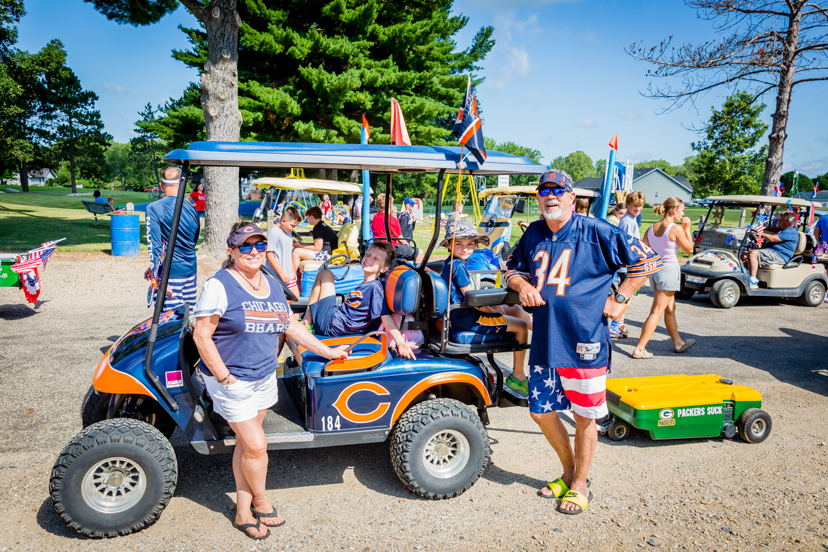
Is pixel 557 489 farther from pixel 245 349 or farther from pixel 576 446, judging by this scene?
pixel 245 349

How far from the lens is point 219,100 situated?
12516 millimetres

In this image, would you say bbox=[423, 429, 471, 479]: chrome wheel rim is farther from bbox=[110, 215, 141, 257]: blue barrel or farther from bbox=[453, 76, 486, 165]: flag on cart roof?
bbox=[110, 215, 141, 257]: blue barrel

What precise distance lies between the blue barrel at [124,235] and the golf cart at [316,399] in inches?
385

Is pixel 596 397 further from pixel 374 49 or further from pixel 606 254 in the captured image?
pixel 374 49

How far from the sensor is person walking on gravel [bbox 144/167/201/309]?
443cm

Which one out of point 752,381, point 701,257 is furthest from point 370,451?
point 701,257

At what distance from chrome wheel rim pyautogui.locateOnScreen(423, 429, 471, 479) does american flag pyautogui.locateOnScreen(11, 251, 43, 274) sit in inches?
243

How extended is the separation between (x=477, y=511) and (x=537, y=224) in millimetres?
1743

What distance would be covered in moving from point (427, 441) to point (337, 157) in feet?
5.84

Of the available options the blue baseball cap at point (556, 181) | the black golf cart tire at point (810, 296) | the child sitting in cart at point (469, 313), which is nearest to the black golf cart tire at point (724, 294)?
the black golf cart tire at point (810, 296)

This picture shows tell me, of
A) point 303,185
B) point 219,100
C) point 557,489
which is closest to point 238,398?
point 557,489

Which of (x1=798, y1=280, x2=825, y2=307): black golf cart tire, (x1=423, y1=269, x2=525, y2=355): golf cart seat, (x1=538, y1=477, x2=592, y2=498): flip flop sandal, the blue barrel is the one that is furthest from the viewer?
the blue barrel

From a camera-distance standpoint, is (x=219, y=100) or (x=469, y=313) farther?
(x=219, y=100)

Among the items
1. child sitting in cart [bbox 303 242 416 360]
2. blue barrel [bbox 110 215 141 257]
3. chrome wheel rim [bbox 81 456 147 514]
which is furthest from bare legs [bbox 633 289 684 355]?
blue barrel [bbox 110 215 141 257]
